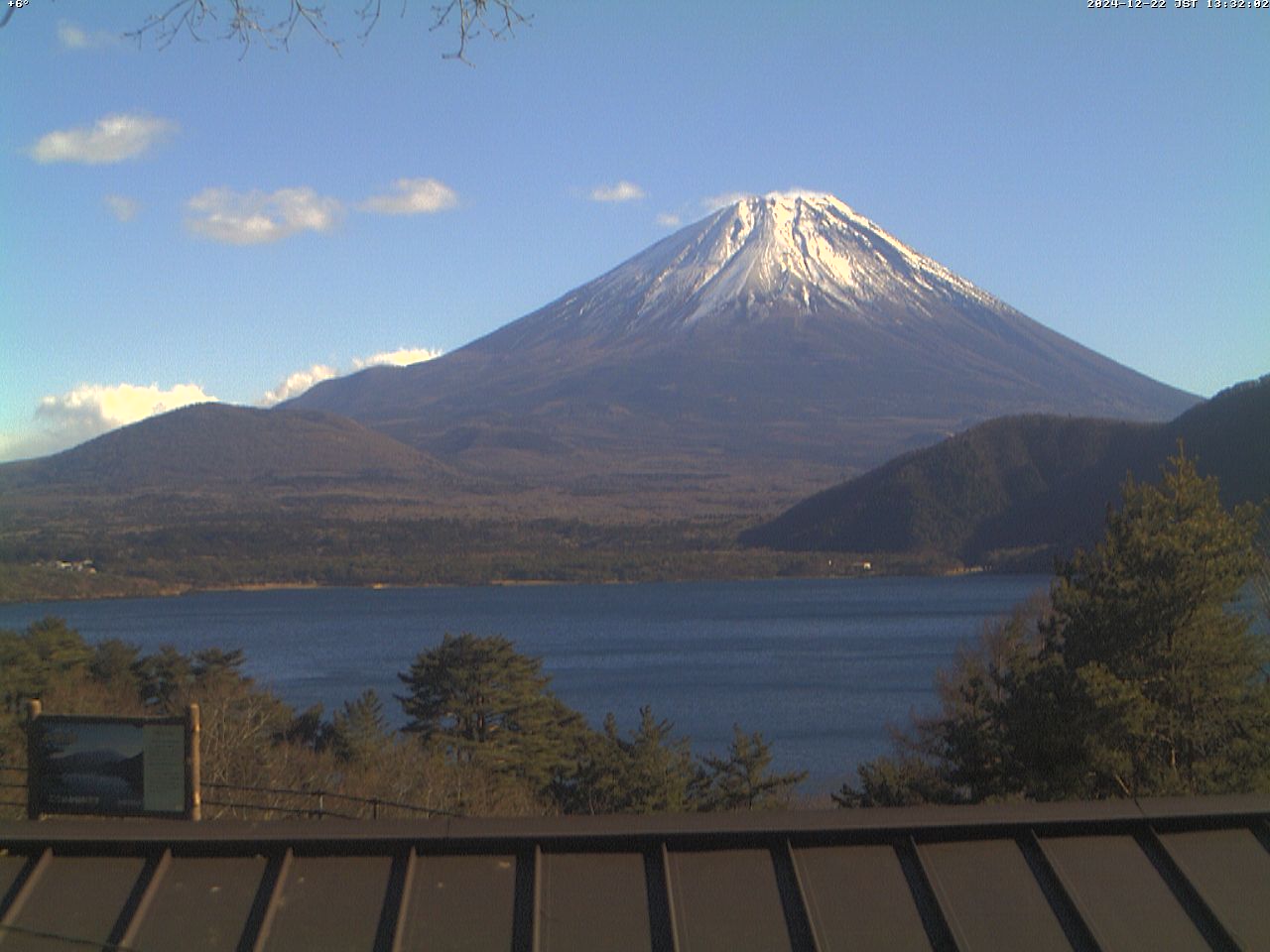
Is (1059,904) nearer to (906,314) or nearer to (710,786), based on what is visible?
(710,786)

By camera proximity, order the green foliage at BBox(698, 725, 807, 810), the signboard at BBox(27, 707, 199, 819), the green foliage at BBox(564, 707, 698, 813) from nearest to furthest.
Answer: the signboard at BBox(27, 707, 199, 819)
the green foliage at BBox(564, 707, 698, 813)
the green foliage at BBox(698, 725, 807, 810)

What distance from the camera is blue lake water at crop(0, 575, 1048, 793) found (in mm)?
32875

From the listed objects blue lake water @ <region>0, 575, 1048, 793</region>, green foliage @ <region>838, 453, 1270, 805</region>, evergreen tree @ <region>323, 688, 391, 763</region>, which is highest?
green foliage @ <region>838, 453, 1270, 805</region>

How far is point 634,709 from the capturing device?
33.0 m

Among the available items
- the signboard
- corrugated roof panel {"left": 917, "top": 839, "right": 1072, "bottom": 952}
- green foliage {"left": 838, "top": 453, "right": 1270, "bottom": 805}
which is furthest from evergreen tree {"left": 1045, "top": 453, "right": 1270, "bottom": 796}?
the signboard

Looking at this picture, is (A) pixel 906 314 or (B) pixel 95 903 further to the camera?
(A) pixel 906 314

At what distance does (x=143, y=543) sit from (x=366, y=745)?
77.3 m

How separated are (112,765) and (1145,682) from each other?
35.0ft

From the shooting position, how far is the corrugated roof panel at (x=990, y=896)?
4031mm

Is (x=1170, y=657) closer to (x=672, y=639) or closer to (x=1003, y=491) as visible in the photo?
(x=672, y=639)

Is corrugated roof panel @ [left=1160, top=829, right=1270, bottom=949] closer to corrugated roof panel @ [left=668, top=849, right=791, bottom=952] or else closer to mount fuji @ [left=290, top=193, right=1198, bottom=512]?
corrugated roof panel @ [left=668, top=849, right=791, bottom=952]

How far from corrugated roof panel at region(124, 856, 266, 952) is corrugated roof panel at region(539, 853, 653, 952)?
0.91m

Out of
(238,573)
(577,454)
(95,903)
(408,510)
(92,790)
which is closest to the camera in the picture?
(95,903)

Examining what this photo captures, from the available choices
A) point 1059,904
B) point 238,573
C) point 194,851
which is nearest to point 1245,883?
point 1059,904
